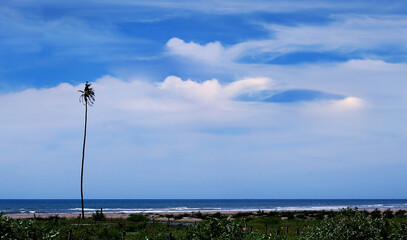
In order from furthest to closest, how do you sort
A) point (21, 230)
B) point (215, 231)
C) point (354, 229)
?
point (354, 229) < point (215, 231) < point (21, 230)

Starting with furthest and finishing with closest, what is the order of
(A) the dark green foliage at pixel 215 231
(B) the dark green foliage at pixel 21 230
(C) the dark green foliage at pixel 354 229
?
(C) the dark green foliage at pixel 354 229 → (A) the dark green foliage at pixel 215 231 → (B) the dark green foliage at pixel 21 230

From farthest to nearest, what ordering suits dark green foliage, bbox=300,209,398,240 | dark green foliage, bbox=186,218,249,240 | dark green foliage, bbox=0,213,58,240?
dark green foliage, bbox=300,209,398,240 < dark green foliage, bbox=186,218,249,240 < dark green foliage, bbox=0,213,58,240

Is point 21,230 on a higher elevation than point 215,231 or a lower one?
higher

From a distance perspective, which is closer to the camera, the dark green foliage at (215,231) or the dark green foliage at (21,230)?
the dark green foliage at (21,230)

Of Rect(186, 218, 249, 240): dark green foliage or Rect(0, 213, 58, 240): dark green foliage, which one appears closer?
Rect(0, 213, 58, 240): dark green foliage

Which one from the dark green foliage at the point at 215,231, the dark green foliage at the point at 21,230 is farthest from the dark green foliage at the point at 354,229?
the dark green foliage at the point at 21,230

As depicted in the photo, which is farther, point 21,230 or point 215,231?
point 215,231

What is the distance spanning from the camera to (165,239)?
918 inches

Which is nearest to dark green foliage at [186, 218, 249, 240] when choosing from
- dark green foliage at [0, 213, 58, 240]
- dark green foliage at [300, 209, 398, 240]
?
dark green foliage at [300, 209, 398, 240]

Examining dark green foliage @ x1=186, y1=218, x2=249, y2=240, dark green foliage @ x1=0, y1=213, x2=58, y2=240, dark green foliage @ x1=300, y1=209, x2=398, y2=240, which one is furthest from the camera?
dark green foliage @ x1=300, y1=209, x2=398, y2=240

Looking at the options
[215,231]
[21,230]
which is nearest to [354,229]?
[215,231]

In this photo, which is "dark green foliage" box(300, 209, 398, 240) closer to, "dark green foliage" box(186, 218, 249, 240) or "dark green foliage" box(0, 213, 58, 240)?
"dark green foliage" box(186, 218, 249, 240)

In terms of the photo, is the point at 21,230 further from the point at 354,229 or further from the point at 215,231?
the point at 354,229

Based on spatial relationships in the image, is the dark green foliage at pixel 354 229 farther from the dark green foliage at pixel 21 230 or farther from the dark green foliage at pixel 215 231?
the dark green foliage at pixel 21 230
